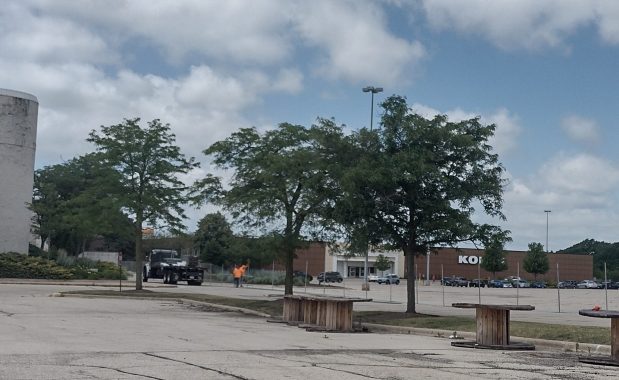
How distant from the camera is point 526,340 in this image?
1880 centimetres

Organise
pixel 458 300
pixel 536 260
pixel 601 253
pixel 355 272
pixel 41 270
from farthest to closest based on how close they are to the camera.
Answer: pixel 601 253, pixel 355 272, pixel 536 260, pixel 41 270, pixel 458 300

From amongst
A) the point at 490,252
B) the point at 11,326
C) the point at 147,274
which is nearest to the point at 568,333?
the point at 490,252

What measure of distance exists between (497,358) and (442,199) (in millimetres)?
8772

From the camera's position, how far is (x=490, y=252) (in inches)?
953

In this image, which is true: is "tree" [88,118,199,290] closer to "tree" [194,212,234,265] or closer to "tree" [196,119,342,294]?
"tree" [196,119,342,294]

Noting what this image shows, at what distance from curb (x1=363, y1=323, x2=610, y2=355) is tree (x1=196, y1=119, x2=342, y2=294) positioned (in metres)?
4.97

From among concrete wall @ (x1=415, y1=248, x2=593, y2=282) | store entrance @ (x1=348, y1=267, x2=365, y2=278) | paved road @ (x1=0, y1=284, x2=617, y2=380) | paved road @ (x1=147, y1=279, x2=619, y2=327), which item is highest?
concrete wall @ (x1=415, y1=248, x2=593, y2=282)

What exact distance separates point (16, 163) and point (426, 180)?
36696mm

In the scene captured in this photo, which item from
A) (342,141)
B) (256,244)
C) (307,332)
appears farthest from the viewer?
(256,244)

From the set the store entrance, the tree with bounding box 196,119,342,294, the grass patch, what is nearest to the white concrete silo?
the tree with bounding box 196,119,342,294

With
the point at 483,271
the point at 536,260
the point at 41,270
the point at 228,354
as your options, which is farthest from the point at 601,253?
the point at 228,354

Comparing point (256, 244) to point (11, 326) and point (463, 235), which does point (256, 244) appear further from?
point (11, 326)

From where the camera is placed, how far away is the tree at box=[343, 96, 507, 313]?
22844 mm

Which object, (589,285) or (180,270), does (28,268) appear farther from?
(589,285)
